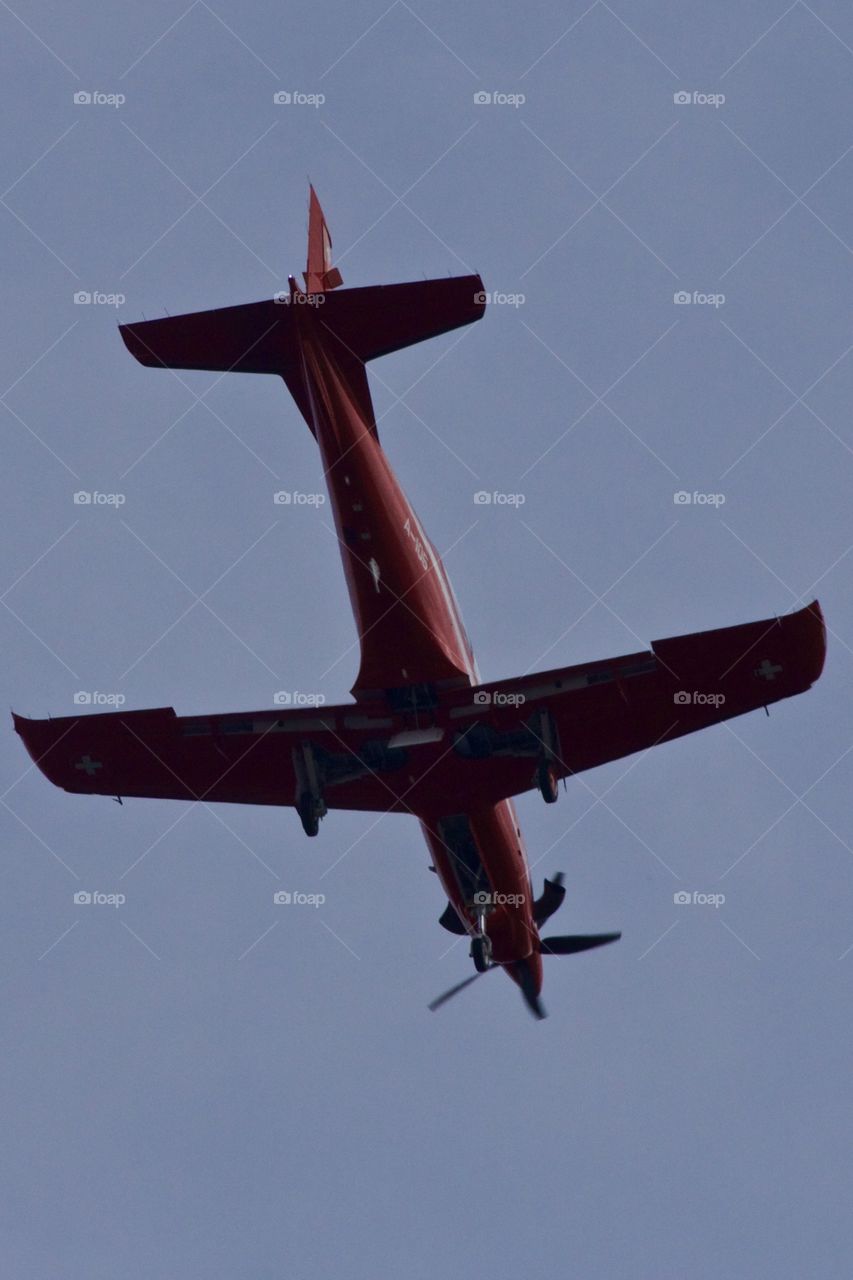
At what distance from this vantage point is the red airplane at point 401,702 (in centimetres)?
4097

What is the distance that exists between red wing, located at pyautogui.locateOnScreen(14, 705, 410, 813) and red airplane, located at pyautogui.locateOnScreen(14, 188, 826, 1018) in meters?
0.04

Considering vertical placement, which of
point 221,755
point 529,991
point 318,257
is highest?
point 318,257

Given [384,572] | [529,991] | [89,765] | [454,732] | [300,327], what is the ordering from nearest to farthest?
[384,572] < [300,327] < [454,732] < [89,765] < [529,991]

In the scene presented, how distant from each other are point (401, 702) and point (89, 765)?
780 centimetres

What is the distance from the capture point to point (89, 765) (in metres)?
45.1

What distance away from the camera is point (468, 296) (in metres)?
41.0

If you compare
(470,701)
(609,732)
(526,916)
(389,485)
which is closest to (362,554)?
(389,485)

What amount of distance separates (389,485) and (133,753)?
9.10m

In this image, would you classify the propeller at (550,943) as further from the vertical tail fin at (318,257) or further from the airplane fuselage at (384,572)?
the vertical tail fin at (318,257)

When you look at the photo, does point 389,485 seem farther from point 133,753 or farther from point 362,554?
point 133,753

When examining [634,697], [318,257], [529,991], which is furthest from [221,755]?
[318,257]

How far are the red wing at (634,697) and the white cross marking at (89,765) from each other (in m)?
8.34

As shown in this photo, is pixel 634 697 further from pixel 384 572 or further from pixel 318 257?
pixel 318 257

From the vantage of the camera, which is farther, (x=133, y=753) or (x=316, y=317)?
(x=133, y=753)
